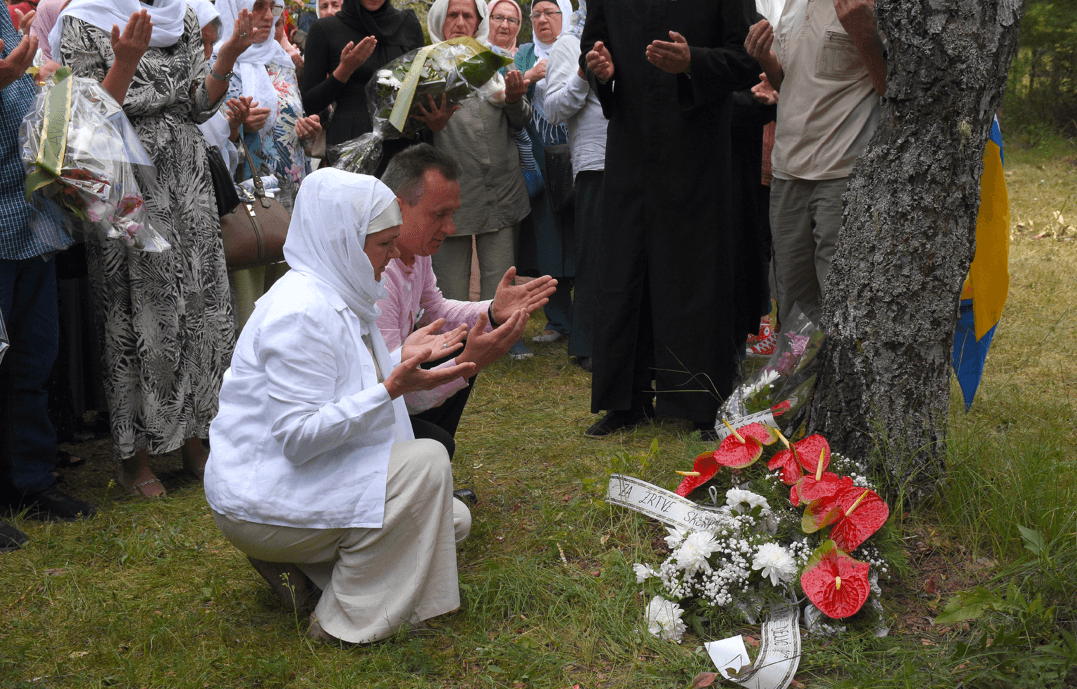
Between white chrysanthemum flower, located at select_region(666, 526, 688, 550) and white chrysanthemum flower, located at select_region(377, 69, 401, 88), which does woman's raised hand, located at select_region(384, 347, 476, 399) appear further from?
white chrysanthemum flower, located at select_region(377, 69, 401, 88)

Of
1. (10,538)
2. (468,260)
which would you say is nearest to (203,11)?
(468,260)

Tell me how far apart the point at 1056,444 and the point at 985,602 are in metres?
1.21

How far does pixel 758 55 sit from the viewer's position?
13.3 feet

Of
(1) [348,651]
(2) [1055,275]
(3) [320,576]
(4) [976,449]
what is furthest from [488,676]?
(2) [1055,275]

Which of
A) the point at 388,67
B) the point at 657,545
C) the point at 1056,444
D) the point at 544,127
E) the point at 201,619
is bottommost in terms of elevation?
the point at 201,619

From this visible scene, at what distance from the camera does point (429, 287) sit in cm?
370

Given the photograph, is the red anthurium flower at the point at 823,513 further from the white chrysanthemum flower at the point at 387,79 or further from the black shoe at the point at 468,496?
the white chrysanthemum flower at the point at 387,79

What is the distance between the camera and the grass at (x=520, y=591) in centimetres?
261

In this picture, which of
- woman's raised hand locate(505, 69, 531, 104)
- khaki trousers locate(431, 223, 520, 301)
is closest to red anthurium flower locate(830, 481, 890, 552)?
khaki trousers locate(431, 223, 520, 301)

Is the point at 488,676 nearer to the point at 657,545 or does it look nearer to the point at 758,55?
the point at 657,545

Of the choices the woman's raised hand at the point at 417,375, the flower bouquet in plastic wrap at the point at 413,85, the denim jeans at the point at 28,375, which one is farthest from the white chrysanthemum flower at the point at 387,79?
the woman's raised hand at the point at 417,375

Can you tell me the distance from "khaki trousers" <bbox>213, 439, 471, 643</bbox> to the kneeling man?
41 centimetres

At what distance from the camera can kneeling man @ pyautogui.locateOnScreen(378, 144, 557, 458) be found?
10.5ft

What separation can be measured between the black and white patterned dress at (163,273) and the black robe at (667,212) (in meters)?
1.82
